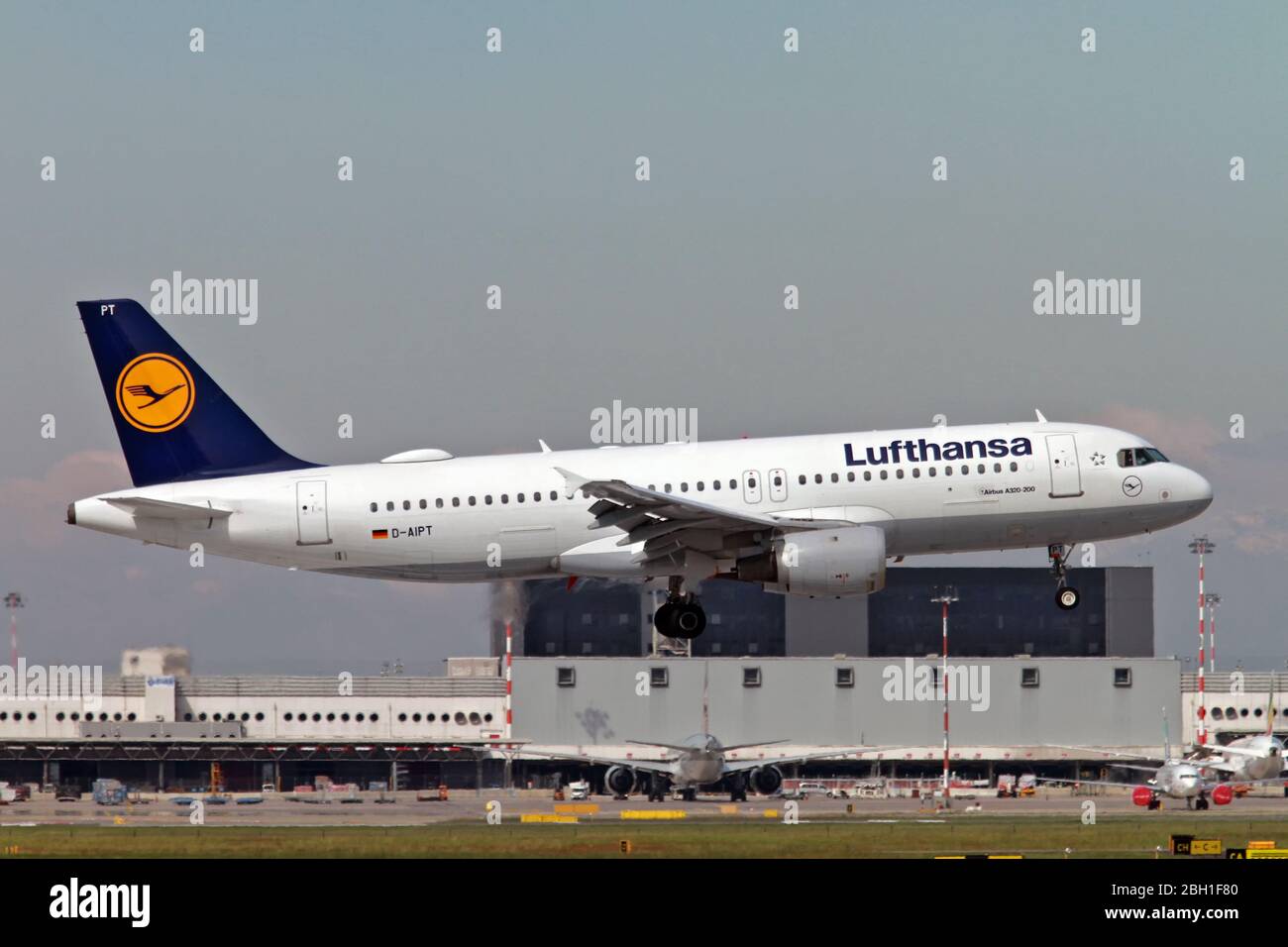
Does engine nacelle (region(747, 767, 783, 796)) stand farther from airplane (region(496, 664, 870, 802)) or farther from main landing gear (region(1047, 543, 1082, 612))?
main landing gear (region(1047, 543, 1082, 612))

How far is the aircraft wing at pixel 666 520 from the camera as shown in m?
50.7

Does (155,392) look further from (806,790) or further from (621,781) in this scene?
(806,790)

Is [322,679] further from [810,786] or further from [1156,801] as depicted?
[1156,801]

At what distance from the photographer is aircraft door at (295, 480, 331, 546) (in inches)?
2110

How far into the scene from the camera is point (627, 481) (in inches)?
2071

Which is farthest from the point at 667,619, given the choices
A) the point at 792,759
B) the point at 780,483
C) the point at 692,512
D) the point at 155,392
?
the point at 792,759

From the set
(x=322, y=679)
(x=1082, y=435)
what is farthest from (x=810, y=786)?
(x=1082, y=435)

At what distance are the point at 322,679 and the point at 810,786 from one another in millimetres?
42279

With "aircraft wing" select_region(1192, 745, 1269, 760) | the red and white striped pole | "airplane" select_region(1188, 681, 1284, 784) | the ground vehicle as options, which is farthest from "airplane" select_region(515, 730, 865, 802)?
"airplane" select_region(1188, 681, 1284, 784)

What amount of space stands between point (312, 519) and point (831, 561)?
14752 mm

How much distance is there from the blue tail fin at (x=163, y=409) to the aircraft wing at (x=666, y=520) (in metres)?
9.94
